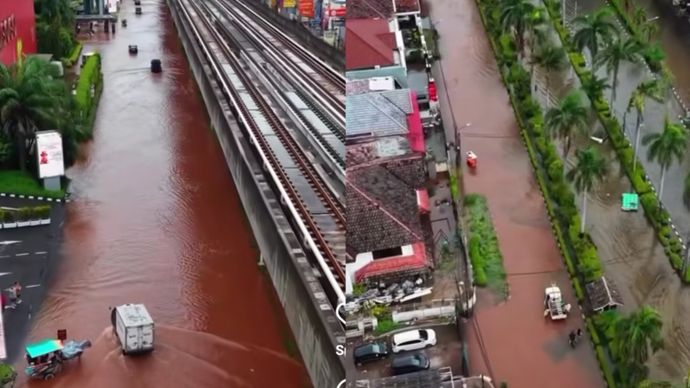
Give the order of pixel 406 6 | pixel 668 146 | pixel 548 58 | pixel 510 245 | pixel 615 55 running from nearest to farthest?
pixel 510 245 → pixel 668 146 → pixel 615 55 → pixel 548 58 → pixel 406 6

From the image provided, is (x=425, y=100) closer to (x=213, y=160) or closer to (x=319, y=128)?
(x=319, y=128)

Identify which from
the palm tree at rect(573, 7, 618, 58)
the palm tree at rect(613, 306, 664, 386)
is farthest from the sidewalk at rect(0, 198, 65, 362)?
the palm tree at rect(573, 7, 618, 58)

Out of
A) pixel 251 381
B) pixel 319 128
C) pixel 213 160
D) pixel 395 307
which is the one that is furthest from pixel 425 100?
pixel 251 381

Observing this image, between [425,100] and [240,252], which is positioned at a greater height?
[425,100]

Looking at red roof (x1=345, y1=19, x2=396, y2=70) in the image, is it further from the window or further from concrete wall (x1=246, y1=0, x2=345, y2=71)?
the window

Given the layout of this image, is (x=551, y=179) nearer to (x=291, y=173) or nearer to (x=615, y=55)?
(x=615, y=55)

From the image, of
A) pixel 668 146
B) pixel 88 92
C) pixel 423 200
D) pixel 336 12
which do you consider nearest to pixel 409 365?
pixel 423 200

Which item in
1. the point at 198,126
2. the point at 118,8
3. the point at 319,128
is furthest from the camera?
the point at 118,8
